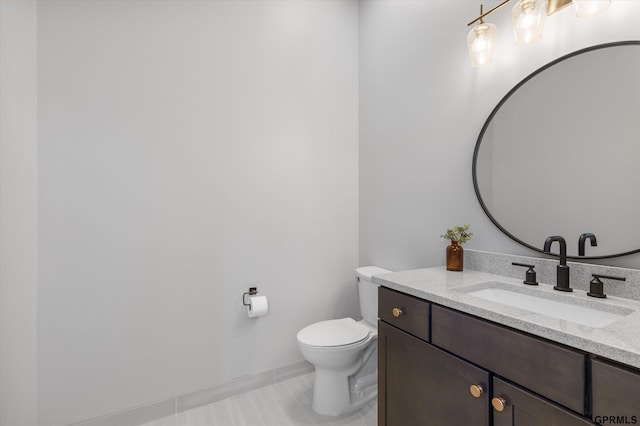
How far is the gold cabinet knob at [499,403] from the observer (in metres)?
0.86

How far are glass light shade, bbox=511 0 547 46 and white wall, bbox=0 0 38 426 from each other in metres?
2.13

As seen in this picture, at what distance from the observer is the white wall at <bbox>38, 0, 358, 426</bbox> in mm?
1549

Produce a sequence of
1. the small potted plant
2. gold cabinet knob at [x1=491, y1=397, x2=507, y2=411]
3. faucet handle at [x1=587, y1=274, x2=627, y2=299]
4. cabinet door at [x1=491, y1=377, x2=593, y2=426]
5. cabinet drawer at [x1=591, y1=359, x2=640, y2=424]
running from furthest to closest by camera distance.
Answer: the small potted plant, faucet handle at [x1=587, y1=274, x2=627, y2=299], gold cabinet knob at [x1=491, y1=397, x2=507, y2=411], cabinet door at [x1=491, y1=377, x2=593, y2=426], cabinet drawer at [x1=591, y1=359, x2=640, y2=424]

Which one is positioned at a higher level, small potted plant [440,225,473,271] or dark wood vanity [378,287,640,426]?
small potted plant [440,225,473,271]

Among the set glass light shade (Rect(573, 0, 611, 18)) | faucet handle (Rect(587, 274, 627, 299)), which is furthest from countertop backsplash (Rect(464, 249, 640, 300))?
glass light shade (Rect(573, 0, 611, 18))

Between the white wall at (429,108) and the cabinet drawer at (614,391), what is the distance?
0.63m

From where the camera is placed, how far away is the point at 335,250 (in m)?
2.35

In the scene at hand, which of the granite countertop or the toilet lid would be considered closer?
the granite countertop

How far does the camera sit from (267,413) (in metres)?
1.79

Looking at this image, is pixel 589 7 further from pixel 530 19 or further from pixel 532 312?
pixel 532 312

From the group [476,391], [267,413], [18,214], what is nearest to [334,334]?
[267,413]

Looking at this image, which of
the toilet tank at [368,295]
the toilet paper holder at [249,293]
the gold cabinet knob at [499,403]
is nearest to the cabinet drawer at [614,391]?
the gold cabinet knob at [499,403]

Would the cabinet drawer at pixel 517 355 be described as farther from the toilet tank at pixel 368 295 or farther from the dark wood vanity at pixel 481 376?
the toilet tank at pixel 368 295

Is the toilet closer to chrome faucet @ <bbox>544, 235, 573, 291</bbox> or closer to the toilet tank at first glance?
the toilet tank
